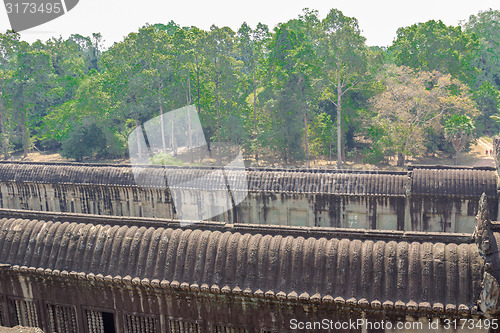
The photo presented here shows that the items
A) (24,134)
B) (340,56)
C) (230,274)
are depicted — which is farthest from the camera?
(24,134)

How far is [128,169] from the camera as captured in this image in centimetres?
2594

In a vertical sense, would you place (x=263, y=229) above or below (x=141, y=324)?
above

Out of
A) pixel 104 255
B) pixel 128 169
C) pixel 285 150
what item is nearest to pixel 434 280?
pixel 104 255

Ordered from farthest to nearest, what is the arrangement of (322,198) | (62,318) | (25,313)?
(322,198) → (25,313) → (62,318)

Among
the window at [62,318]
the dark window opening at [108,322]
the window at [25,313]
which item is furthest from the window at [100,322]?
the window at [25,313]

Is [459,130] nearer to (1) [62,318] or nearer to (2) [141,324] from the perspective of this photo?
(2) [141,324]

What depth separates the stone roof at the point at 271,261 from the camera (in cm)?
1118

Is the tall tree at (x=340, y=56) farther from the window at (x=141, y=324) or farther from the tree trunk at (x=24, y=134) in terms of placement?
the tree trunk at (x=24, y=134)

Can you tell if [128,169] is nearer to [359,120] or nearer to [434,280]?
[434,280]

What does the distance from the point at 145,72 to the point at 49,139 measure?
67.1 ft

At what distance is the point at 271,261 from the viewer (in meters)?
12.4

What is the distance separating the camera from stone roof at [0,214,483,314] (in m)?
11.2

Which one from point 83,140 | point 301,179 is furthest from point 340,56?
point 83,140

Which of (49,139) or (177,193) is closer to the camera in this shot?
(177,193)
